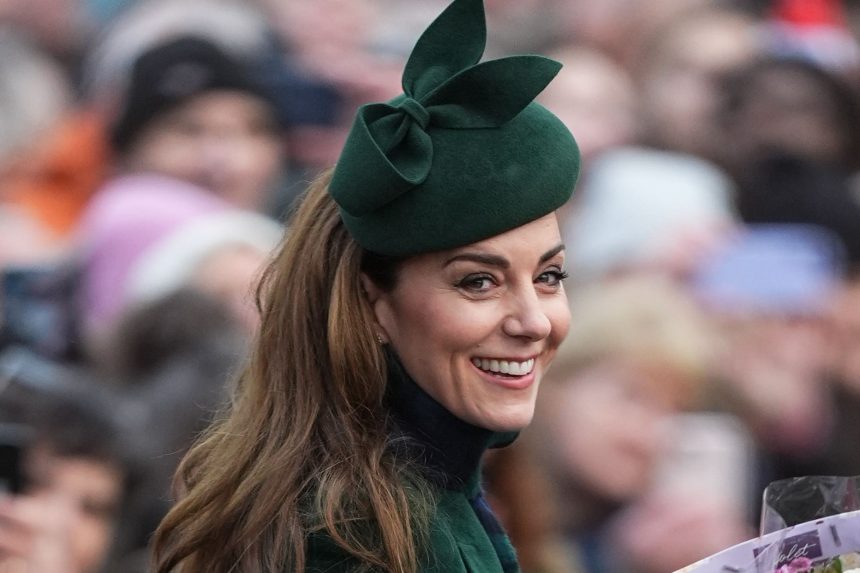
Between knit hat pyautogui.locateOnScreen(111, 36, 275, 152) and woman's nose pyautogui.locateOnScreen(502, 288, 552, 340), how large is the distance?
3243 mm

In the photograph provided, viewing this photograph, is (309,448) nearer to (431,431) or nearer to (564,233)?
(431,431)

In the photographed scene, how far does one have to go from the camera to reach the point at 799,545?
219 centimetres

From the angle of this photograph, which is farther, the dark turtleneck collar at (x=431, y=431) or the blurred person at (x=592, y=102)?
the blurred person at (x=592, y=102)

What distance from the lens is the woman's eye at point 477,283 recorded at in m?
2.39

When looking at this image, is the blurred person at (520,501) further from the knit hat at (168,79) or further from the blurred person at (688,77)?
the blurred person at (688,77)

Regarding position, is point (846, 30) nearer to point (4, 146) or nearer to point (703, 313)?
point (703, 313)

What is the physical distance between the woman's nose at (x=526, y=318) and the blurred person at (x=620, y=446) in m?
2.56

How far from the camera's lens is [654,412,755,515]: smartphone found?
5.13 meters

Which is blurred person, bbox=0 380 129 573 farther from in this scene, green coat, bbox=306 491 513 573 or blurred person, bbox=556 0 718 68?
blurred person, bbox=556 0 718 68

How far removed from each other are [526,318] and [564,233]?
3.32 metres

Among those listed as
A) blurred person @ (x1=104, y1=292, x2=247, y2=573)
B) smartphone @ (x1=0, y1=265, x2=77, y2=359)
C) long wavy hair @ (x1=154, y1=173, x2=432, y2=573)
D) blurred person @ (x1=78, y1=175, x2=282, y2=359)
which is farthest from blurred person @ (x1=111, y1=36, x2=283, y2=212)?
long wavy hair @ (x1=154, y1=173, x2=432, y2=573)

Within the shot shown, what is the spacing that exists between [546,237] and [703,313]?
10.8 ft

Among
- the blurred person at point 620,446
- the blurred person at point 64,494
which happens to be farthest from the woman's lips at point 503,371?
the blurred person at point 620,446

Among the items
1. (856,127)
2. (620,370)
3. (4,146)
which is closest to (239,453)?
(620,370)
